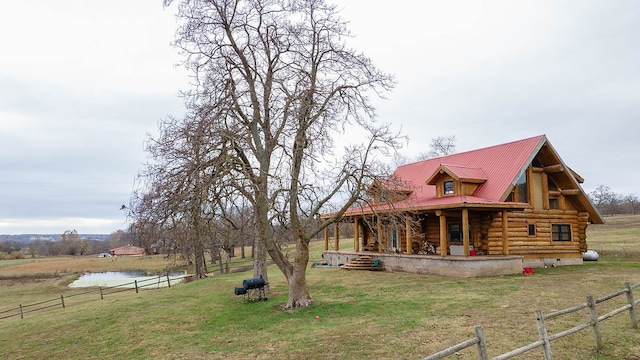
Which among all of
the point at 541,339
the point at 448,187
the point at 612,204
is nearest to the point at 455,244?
the point at 448,187

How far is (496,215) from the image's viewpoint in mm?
22609

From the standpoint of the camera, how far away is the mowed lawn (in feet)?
32.9

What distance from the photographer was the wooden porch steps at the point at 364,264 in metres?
25.5

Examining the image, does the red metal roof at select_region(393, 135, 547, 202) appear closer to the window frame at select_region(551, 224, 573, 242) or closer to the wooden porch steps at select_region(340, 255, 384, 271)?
the wooden porch steps at select_region(340, 255, 384, 271)

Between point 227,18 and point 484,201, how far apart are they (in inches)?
592

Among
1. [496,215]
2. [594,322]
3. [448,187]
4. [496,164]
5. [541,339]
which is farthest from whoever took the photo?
[496,164]

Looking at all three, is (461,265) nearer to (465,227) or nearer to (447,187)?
(465,227)

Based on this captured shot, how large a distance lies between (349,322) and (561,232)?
1864cm

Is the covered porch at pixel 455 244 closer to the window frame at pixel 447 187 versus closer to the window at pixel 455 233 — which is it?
the window at pixel 455 233

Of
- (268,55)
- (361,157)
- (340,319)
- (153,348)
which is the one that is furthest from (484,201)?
(153,348)

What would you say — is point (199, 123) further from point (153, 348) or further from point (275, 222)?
point (153, 348)

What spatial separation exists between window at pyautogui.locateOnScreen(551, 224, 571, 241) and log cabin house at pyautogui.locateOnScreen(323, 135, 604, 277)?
60mm

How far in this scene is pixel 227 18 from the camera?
51.3 ft

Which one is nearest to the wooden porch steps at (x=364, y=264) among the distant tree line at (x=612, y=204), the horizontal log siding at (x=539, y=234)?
the horizontal log siding at (x=539, y=234)
